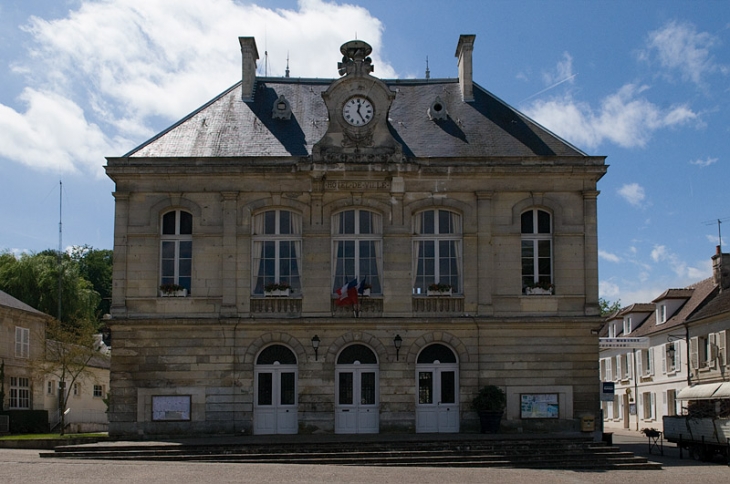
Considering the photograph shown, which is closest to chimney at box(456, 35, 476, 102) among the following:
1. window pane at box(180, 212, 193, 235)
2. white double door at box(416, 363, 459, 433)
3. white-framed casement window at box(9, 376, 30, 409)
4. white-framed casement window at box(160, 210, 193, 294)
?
white double door at box(416, 363, 459, 433)

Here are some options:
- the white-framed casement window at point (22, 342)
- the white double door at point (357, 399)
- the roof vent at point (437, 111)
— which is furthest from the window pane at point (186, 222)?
the white-framed casement window at point (22, 342)

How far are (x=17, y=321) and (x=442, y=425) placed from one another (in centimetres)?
1991

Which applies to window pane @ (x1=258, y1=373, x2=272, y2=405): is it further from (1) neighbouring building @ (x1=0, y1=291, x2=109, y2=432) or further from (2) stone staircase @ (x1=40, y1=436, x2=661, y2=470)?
(1) neighbouring building @ (x1=0, y1=291, x2=109, y2=432)

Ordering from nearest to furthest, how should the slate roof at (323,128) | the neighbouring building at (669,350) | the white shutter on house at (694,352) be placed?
the slate roof at (323,128)
the neighbouring building at (669,350)
the white shutter on house at (694,352)

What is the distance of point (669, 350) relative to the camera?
1417 inches

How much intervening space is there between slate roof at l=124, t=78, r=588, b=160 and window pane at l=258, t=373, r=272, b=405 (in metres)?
5.83

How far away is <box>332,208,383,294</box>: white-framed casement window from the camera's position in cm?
2334

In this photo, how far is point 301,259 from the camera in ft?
76.4

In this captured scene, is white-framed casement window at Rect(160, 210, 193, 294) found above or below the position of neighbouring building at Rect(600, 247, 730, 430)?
above

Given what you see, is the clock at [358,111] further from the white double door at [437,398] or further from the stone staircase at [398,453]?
the stone staircase at [398,453]

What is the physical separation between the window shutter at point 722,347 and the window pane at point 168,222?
756 inches

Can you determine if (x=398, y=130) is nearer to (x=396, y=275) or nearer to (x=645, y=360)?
(x=396, y=275)

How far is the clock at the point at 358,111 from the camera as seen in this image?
2372cm

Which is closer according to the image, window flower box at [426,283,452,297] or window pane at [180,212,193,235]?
window flower box at [426,283,452,297]
